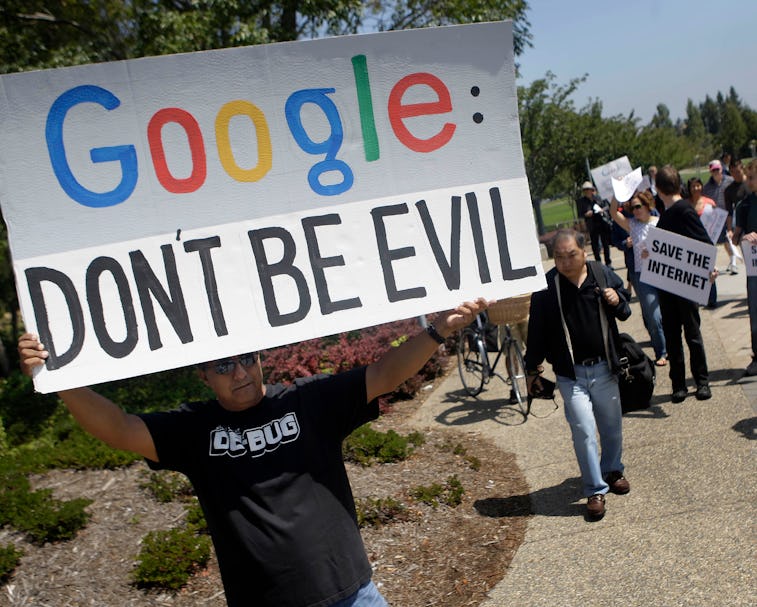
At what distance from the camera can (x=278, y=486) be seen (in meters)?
2.68

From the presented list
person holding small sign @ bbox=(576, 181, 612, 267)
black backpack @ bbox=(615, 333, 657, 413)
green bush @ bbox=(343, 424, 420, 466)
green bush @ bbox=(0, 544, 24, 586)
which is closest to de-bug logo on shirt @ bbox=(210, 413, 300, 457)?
green bush @ bbox=(0, 544, 24, 586)

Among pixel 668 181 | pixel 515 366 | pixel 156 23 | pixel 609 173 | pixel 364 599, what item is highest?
pixel 156 23

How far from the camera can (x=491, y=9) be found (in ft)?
45.1

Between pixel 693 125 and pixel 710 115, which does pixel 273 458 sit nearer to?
pixel 693 125

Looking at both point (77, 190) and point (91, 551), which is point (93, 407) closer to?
point (77, 190)

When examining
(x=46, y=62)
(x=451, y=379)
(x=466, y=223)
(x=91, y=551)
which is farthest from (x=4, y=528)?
(x=46, y=62)

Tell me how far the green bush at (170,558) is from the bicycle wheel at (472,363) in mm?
4052

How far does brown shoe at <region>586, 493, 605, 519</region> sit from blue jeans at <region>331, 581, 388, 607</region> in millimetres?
2866

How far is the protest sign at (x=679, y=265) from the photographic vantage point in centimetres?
691

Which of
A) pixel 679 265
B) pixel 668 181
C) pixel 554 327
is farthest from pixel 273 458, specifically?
pixel 668 181

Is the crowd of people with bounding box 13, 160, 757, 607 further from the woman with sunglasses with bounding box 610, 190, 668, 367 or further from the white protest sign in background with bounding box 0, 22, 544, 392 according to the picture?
the woman with sunglasses with bounding box 610, 190, 668, 367

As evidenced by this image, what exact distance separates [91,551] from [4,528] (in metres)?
0.83

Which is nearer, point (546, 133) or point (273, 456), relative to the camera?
point (273, 456)

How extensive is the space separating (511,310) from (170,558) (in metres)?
3.92
